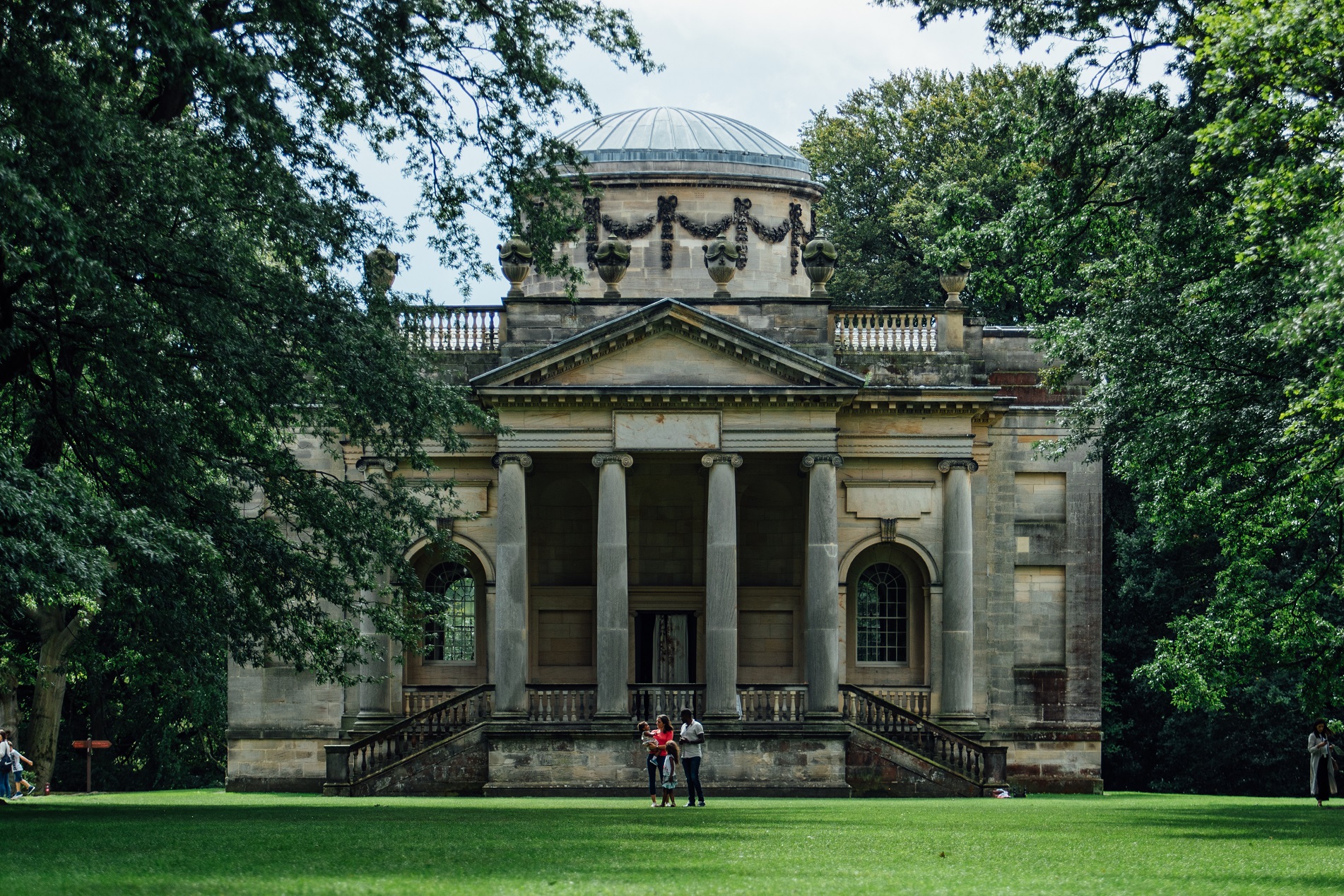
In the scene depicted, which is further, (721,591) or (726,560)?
(726,560)

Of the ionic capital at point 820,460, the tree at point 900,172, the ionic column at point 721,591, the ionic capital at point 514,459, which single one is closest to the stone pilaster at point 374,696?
the ionic capital at point 514,459

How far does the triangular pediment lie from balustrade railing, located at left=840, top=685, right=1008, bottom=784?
22.2 ft

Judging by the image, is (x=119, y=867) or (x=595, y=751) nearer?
(x=119, y=867)

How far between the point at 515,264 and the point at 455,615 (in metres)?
8.58

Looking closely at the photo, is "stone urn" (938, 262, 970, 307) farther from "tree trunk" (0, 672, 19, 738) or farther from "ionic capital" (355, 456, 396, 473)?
"tree trunk" (0, 672, 19, 738)

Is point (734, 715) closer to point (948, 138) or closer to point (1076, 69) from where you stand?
point (1076, 69)

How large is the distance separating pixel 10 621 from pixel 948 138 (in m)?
35.2

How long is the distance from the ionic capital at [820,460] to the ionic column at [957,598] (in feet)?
10.3

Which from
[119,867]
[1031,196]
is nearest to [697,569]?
[1031,196]

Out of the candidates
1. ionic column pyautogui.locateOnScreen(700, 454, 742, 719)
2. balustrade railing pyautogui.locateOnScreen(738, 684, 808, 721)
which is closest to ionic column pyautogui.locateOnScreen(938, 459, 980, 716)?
balustrade railing pyautogui.locateOnScreen(738, 684, 808, 721)

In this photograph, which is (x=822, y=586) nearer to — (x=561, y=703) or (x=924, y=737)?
(x=924, y=737)

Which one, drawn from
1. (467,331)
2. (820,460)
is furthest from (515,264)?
(820,460)

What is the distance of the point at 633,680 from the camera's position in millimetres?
43875

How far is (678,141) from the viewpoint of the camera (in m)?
49.4
